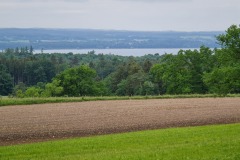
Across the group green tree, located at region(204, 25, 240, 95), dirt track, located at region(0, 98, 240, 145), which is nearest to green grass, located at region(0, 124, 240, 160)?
dirt track, located at region(0, 98, 240, 145)

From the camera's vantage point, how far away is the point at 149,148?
1719 centimetres

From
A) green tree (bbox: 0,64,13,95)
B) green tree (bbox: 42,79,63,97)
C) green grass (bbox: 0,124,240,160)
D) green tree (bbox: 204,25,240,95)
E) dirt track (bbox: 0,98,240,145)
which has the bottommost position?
green tree (bbox: 0,64,13,95)

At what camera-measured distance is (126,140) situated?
791 inches

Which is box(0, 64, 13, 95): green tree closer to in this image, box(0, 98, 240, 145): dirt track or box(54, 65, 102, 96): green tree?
box(54, 65, 102, 96): green tree

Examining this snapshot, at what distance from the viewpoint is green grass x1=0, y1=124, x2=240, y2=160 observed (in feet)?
48.9

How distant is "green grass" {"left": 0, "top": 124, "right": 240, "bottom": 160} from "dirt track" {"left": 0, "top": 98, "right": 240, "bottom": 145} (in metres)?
5.75

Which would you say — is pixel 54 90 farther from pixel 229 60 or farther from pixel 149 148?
pixel 149 148

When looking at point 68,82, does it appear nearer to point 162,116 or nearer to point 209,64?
point 209,64

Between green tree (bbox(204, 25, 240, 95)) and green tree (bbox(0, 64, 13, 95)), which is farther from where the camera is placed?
green tree (bbox(0, 64, 13, 95))

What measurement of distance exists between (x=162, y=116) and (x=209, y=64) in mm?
50862

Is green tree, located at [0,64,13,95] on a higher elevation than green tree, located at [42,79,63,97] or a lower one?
lower

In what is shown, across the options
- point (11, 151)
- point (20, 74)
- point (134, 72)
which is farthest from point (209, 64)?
point (20, 74)

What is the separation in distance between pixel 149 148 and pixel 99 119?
638 inches

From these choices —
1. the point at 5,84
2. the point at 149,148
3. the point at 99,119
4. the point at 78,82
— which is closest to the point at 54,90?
the point at 78,82
